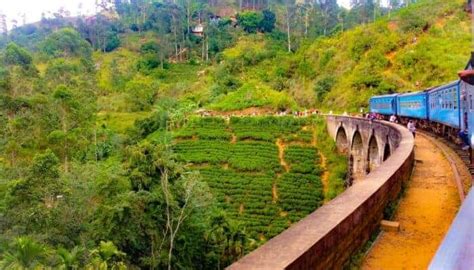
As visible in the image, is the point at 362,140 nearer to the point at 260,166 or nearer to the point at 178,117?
the point at 260,166

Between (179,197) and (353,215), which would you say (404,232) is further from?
(179,197)

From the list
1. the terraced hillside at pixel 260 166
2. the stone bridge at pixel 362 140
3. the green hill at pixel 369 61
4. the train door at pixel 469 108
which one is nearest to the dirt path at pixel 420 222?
the train door at pixel 469 108

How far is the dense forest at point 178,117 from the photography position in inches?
576

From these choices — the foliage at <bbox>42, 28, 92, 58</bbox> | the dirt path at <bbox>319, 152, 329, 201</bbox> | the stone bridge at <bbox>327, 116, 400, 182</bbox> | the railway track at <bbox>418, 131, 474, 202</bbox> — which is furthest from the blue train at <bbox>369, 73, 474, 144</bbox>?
the foliage at <bbox>42, 28, 92, 58</bbox>

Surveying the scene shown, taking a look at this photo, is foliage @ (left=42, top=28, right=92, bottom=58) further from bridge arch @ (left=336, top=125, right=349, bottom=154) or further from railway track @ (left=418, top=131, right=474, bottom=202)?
railway track @ (left=418, top=131, right=474, bottom=202)

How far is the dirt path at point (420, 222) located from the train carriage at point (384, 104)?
57.5 ft

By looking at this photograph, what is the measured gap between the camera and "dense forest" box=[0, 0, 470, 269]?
1464cm

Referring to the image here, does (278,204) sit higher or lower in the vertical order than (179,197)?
lower

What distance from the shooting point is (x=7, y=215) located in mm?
15914

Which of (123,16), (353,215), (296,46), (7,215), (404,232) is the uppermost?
(123,16)

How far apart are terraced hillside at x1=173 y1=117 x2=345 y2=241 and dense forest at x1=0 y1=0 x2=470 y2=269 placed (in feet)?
0.50

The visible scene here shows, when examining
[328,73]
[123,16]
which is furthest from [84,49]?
[328,73]

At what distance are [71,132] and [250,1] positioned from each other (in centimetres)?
6796

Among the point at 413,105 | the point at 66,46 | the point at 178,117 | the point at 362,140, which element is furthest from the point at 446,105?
the point at 66,46
